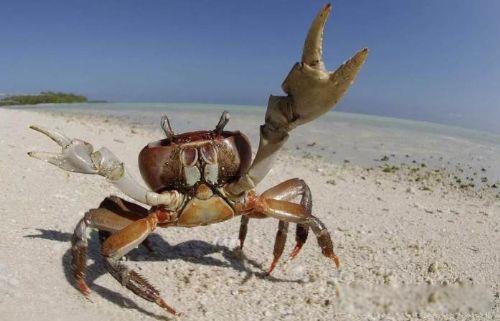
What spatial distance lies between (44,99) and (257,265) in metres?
42.9

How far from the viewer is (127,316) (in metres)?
3.43

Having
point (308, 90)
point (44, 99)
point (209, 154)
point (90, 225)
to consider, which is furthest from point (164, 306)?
point (44, 99)

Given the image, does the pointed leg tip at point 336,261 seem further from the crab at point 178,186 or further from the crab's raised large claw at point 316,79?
the crab's raised large claw at point 316,79

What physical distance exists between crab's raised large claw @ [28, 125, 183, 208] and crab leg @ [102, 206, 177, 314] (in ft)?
0.74

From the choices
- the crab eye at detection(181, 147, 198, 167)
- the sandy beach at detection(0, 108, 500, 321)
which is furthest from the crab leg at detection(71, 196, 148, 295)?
the crab eye at detection(181, 147, 198, 167)

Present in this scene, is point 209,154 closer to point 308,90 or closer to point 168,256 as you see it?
point 308,90

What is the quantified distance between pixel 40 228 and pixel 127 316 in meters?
1.74

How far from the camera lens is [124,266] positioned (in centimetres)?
350

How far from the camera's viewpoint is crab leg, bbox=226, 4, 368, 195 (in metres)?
2.79

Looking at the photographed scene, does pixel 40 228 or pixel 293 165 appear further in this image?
pixel 293 165

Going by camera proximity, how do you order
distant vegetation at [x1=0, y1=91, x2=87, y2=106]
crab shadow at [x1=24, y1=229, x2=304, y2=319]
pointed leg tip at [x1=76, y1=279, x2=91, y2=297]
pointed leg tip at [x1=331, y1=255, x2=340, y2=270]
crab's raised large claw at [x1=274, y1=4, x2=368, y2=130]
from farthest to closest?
distant vegetation at [x1=0, y1=91, x2=87, y2=106] → pointed leg tip at [x1=331, y1=255, x2=340, y2=270] → crab shadow at [x1=24, y1=229, x2=304, y2=319] → pointed leg tip at [x1=76, y1=279, x2=91, y2=297] → crab's raised large claw at [x1=274, y1=4, x2=368, y2=130]

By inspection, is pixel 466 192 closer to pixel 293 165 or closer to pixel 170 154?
pixel 293 165

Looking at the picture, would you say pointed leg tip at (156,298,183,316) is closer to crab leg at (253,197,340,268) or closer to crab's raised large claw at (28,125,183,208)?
crab's raised large claw at (28,125,183,208)

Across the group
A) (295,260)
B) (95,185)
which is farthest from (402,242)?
(95,185)
